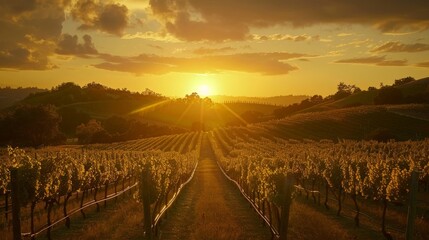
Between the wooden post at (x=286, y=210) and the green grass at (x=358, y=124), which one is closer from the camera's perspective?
the wooden post at (x=286, y=210)

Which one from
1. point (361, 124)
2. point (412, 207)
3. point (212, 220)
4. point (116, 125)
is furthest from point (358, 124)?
point (412, 207)

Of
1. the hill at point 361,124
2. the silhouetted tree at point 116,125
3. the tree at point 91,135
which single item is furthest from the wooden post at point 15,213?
the silhouetted tree at point 116,125

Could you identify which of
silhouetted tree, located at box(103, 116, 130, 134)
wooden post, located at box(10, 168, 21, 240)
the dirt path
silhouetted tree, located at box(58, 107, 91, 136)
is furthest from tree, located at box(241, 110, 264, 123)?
wooden post, located at box(10, 168, 21, 240)

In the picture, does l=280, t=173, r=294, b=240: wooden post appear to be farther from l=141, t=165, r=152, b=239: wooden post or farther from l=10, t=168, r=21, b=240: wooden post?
l=10, t=168, r=21, b=240: wooden post

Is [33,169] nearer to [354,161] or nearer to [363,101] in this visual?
[354,161]

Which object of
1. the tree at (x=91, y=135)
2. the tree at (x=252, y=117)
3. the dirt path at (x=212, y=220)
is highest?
the dirt path at (x=212, y=220)

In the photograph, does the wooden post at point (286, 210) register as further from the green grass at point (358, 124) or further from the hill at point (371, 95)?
the hill at point (371, 95)

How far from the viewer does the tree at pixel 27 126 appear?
96.2 metres

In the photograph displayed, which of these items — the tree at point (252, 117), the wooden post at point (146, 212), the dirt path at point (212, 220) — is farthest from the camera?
the tree at point (252, 117)

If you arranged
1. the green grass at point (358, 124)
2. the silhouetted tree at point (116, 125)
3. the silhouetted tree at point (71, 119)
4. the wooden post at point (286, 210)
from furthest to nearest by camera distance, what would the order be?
the silhouetted tree at point (71, 119)
the silhouetted tree at point (116, 125)
the green grass at point (358, 124)
the wooden post at point (286, 210)

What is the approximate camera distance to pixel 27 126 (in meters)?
97.1

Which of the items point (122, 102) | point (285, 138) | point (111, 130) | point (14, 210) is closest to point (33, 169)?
point (14, 210)

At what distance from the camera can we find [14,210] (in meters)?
11.7

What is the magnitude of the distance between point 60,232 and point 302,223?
11.2 m
